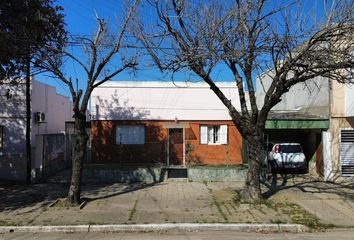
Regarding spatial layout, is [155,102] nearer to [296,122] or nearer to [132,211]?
[296,122]

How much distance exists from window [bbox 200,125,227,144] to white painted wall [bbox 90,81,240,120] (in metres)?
0.54

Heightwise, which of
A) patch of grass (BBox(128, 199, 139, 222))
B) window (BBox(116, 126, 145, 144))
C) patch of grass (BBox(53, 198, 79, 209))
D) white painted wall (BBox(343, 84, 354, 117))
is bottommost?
patch of grass (BBox(128, 199, 139, 222))

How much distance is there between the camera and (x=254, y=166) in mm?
12836

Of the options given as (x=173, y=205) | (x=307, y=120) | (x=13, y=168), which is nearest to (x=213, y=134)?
(x=307, y=120)

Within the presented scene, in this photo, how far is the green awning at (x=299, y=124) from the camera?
1831cm

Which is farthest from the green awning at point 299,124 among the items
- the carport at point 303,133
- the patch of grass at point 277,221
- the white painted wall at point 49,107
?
the white painted wall at point 49,107

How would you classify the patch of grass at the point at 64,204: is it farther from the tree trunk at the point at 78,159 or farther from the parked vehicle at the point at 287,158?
the parked vehicle at the point at 287,158

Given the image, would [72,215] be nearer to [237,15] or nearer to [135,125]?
[237,15]

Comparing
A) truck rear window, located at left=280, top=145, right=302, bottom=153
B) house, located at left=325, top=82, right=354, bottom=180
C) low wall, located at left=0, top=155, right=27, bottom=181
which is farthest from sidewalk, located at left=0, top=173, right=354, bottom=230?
truck rear window, located at left=280, top=145, right=302, bottom=153

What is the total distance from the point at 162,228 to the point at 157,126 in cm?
1259

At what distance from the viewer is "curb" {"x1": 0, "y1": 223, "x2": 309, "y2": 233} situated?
1003cm

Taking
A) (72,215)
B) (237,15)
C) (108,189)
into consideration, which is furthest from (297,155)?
(72,215)

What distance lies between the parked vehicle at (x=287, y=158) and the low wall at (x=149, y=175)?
4066mm

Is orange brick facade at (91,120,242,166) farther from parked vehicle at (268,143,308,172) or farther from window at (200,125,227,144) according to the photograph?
parked vehicle at (268,143,308,172)
